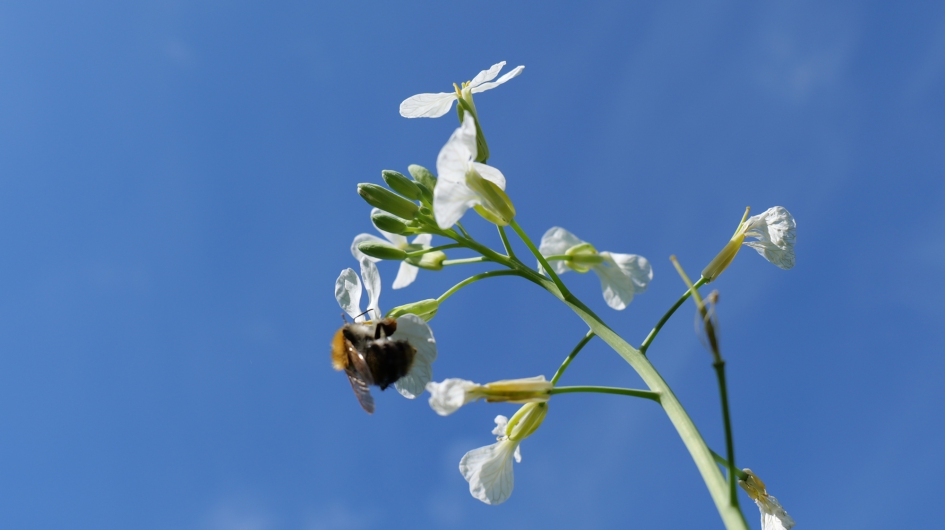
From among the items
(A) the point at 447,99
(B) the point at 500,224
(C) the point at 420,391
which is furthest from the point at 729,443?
(A) the point at 447,99

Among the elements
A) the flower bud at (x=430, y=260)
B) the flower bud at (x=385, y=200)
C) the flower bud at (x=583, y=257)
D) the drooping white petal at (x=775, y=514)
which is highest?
the flower bud at (x=385, y=200)

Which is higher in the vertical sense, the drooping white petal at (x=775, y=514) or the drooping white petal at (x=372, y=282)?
the drooping white petal at (x=372, y=282)

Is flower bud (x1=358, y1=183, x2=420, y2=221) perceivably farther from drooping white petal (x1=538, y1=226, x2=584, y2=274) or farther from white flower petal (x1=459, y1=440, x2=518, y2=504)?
white flower petal (x1=459, y1=440, x2=518, y2=504)

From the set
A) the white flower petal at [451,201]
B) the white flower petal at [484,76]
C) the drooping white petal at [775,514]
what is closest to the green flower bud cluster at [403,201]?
the white flower petal at [451,201]

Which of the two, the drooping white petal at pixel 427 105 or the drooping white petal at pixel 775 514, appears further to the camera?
the drooping white petal at pixel 427 105

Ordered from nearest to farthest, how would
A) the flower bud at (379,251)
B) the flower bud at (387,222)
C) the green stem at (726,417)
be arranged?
the green stem at (726,417) < the flower bud at (379,251) < the flower bud at (387,222)

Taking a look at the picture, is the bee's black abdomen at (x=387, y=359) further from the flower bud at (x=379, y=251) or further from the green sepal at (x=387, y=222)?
the green sepal at (x=387, y=222)
